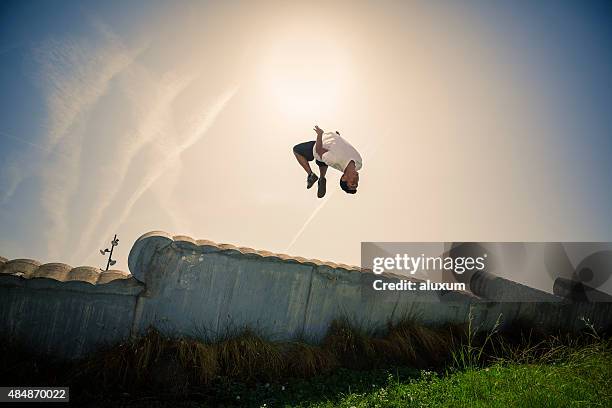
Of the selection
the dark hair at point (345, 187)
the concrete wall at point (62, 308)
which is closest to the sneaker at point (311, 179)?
the dark hair at point (345, 187)

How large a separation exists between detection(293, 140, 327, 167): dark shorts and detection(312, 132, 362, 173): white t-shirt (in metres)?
0.26

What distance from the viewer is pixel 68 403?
2715 mm

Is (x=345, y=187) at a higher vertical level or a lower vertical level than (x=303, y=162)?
lower

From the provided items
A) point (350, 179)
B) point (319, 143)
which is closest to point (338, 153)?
point (319, 143)

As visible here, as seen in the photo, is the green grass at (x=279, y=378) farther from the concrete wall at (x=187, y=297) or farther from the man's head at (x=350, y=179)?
the man's head at (x=350, y=179)

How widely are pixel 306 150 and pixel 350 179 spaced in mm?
980

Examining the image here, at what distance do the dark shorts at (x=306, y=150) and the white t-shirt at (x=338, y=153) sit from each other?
0.86 feet

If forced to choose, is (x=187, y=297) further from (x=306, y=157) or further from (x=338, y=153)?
(x=338, y=153)

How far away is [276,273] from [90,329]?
88.5 inches

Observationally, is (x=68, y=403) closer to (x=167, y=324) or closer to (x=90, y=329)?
(x=90, y=329)

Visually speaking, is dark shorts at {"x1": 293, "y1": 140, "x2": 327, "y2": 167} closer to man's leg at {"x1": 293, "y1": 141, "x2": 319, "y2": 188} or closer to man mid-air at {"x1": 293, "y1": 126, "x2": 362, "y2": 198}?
man's leg at {"x1": 293, "y1": 141, "x2": 319, "y2": 188}

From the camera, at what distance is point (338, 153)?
4.82 metres

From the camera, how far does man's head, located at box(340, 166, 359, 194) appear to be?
15.8 feet

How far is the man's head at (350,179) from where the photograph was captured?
4.82 m
